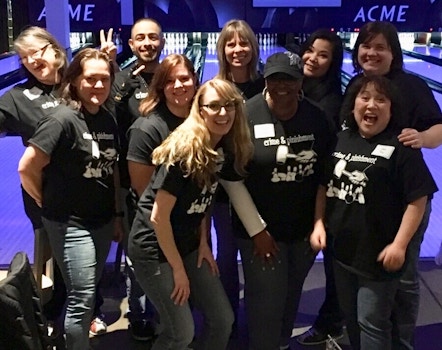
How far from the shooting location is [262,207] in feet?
5.61

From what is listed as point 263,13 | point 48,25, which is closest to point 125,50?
point 263,13

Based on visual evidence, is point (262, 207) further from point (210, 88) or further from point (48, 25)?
point (48, 25)

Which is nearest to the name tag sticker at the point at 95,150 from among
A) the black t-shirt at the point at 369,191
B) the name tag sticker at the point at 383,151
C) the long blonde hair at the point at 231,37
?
the long blonde hair at the point at 231,37

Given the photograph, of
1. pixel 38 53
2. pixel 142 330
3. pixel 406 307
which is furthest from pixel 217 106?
pixel 142 330

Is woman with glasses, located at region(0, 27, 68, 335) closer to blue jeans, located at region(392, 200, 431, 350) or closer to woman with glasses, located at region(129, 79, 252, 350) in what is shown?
woman with glasses, located at region(129, 79, 252, 350)

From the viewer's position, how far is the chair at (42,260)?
175 cm

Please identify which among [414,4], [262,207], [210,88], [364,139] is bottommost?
[262,207]

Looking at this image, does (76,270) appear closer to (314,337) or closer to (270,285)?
(270,285)

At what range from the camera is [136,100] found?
6.47ft

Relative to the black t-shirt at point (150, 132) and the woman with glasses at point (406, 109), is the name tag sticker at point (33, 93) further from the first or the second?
the woman with glasses at point (406, 109)

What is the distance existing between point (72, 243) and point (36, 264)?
0.18 meters

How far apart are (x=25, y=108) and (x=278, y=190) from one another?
778 millimetres

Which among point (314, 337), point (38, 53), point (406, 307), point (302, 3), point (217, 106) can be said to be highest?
point (302, 3)

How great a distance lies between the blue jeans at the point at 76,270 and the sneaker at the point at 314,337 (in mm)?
750
